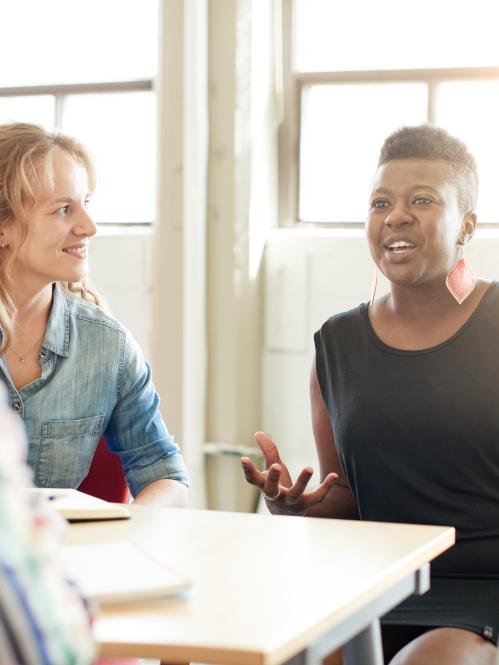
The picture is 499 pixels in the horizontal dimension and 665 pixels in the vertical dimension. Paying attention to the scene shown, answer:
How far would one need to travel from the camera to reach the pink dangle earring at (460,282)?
1940mm

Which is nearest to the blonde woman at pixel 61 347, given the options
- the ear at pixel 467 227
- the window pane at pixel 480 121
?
the ear at pixel 467 227

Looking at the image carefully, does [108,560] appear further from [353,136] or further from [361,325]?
[353,136]

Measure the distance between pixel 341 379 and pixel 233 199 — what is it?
1.58 m

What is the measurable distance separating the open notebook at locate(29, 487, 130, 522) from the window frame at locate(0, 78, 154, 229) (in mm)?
2365

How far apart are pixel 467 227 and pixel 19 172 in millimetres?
853

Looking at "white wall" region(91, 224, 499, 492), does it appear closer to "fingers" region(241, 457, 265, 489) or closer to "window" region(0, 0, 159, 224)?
"window" region(0, 0, 159, 224)

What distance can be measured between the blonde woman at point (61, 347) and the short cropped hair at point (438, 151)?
0.60 meters

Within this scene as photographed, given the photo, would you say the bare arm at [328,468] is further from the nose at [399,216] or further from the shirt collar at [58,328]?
the shirt collar at [58,328]

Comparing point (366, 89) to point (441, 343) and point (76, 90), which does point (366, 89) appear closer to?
point (76, 90)

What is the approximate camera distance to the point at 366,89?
3.55m

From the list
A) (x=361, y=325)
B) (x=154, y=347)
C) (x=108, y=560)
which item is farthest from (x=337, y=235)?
(x=108, y=560)

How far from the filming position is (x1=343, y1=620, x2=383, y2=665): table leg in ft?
4.60

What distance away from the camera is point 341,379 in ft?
6.53

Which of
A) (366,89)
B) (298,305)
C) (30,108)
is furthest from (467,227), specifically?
(30,108)
